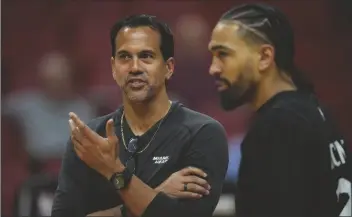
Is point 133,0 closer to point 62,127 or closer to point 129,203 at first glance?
point 62,127

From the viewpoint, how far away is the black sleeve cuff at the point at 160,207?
1.07 meters

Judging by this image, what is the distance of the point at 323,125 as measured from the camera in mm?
1179

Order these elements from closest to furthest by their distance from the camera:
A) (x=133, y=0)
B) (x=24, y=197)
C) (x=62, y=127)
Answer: (x=24, y=197)
(x=62, y=127)
(x=133, y=0)

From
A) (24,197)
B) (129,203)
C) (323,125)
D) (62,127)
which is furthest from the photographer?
(62,127)

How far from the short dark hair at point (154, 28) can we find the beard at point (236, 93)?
17 centimetres

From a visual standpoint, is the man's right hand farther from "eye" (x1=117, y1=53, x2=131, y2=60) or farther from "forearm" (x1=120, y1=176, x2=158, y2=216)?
"eye" (x1=117, y1=53, x2=131, y2=60)

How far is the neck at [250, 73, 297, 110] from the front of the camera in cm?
121

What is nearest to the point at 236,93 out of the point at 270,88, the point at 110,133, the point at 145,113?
the point at 270,88

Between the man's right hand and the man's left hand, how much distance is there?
9cm

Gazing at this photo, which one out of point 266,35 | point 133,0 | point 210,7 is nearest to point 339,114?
point 210,7

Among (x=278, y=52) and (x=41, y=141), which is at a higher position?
(x=278, y=52)

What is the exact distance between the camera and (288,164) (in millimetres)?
1095

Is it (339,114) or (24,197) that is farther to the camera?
(339,114)

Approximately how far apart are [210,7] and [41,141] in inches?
39.2
